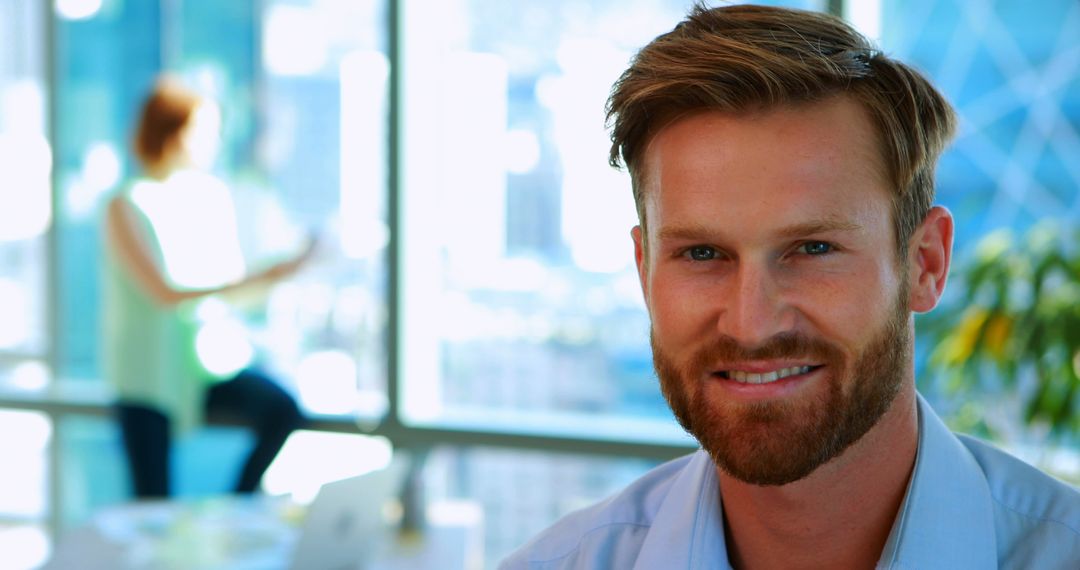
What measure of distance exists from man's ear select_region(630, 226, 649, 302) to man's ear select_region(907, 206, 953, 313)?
0.28 meters

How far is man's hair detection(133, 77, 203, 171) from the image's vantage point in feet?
11.1

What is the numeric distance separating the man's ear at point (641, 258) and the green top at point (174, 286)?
239 cm

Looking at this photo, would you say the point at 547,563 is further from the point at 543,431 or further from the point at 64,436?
the point at 64,436

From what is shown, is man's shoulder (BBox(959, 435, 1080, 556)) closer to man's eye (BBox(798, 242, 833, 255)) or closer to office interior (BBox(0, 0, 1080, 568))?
man's eye (BBox(798, 242, 833, 255))

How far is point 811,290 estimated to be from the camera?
1060mm

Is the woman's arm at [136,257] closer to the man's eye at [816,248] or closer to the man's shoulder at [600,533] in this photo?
the man's shoulder at [600,533]

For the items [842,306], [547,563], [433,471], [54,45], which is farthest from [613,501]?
[54,45]

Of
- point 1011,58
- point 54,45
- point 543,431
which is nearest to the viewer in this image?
point 1011,58

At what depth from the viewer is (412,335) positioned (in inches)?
149

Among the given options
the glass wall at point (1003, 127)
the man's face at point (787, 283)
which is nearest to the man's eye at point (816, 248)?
the man's face at point (787, 283)

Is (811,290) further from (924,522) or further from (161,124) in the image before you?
(161,124)

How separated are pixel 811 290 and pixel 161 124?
2763 mm

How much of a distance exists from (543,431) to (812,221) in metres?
2.70

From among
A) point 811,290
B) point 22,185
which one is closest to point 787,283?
point 811,290
